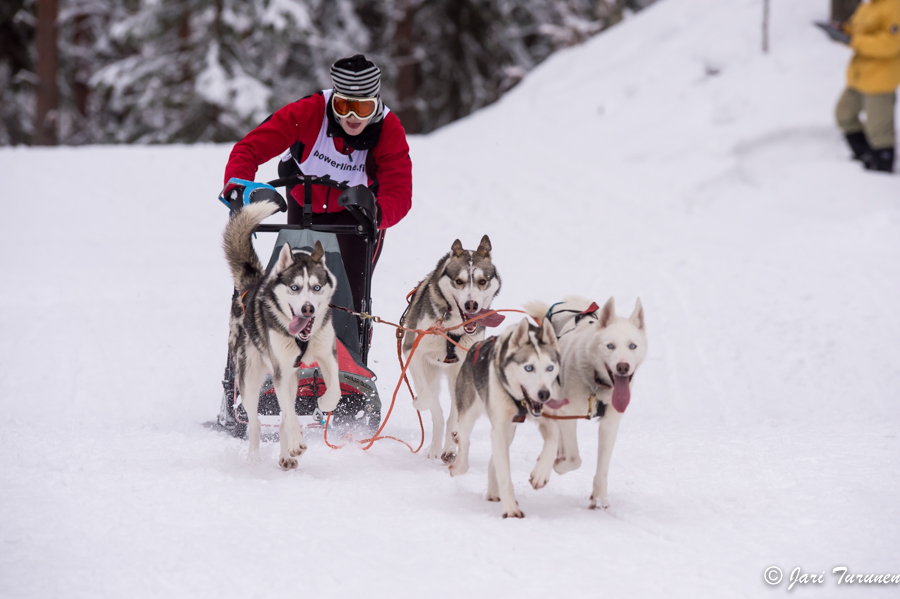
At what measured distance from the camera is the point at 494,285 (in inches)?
160

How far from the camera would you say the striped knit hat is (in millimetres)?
4164

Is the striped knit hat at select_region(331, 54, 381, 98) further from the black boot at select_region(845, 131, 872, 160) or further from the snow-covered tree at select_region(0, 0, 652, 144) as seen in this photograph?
the snow-covered tree at select_region(0, 0, 652, 144)

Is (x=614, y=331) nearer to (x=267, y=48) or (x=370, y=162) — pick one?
(x=370, y=162)

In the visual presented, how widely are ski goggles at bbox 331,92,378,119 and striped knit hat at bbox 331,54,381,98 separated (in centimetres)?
3

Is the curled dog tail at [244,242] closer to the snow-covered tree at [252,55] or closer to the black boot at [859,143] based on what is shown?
the black boot at [859,143]

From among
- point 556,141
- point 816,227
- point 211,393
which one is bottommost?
point 211,393

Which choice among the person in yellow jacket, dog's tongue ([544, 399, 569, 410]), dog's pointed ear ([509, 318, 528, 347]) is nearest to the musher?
dog's pointed ear ([509, 318, 528, 347])

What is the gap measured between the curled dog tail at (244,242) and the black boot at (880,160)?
8.01m

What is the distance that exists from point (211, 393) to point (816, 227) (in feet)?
21.5

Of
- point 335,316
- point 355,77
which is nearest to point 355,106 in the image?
point 355,77

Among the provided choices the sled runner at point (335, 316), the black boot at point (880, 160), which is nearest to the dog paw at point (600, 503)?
the sled runner at point (335, 316)

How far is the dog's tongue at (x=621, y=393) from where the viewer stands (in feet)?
10.2

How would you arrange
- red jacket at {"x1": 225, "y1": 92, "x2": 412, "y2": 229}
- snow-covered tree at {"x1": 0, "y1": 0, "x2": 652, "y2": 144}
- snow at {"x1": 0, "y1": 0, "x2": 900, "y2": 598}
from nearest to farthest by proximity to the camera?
1. snow at {"x1": 0, "y1": 0, "x2": 900, "y2": 598}
2. red jacket at {"x1": 225, "y1": 92, "x2": 412, "y2": 229}
3. snow-covered tree at {"x1": 0, "y1": 0, "x2": 652, "y2": 144}

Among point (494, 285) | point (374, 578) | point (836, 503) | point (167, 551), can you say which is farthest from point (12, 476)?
point (836, 503)
